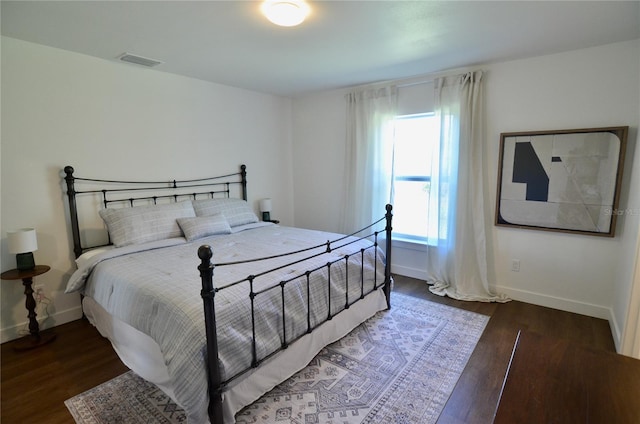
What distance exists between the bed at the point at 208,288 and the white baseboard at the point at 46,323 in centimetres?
25

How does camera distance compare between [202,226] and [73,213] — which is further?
[202,226]

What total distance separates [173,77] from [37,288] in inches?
90.6

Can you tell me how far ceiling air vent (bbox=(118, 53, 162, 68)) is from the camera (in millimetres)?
2746

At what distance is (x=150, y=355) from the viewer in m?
1.87

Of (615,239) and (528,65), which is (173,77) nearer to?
(528,65)

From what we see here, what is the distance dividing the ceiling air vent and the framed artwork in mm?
3357

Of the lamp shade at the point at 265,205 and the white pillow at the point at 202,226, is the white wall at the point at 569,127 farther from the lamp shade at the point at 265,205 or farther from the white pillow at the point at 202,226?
the white pillow at the point at 202,226

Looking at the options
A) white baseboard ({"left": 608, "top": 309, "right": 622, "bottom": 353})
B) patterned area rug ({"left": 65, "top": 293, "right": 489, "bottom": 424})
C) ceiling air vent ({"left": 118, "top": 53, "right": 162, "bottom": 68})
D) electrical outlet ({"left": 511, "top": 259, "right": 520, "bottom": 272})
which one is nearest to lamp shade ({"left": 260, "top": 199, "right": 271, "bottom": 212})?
ceiling air vent ({"left": 118, "top": 53, "right": 162, "bottom": 68})

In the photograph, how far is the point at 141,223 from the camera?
9.14 ft

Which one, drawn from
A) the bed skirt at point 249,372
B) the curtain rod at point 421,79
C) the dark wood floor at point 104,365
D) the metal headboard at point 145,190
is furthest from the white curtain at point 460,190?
the metal headboard at point 145,190

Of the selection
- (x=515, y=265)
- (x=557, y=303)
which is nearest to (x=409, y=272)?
(x=515, y=265)

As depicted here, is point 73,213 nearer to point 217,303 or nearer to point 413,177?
point 217,303

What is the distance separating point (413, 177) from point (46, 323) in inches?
Result: 151

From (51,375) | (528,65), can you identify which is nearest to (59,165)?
(51,375)
